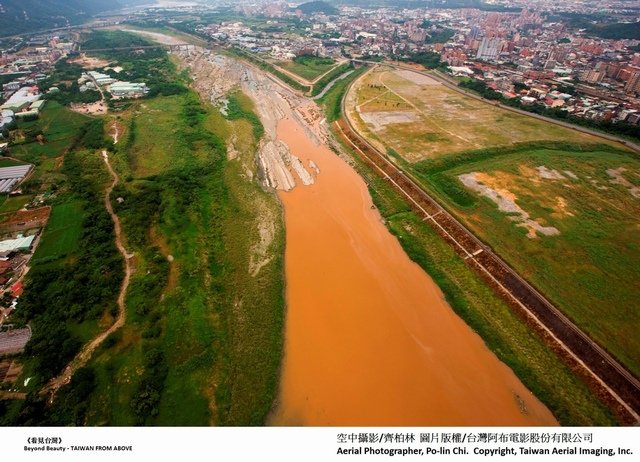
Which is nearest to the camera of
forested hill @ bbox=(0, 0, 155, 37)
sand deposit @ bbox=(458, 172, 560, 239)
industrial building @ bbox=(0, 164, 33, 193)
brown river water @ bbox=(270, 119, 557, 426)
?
brown river water @ bbox=(270, 119, 557, 426)

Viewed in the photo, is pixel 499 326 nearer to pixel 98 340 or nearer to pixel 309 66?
pixel 98 340

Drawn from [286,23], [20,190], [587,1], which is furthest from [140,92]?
[587,1]

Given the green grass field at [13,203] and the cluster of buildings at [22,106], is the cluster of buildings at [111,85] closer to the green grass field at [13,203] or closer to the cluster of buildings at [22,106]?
the cluster of buildings at [22,106]

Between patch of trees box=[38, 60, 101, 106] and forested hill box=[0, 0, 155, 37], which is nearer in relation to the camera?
patch of trees box=[38, 60, 101, 106]

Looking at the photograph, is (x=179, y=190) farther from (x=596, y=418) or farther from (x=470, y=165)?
(x=596, y=418)

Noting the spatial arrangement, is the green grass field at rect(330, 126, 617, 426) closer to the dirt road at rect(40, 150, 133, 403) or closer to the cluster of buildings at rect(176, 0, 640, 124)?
the dirt road at rect(40, 150, 133, 403)

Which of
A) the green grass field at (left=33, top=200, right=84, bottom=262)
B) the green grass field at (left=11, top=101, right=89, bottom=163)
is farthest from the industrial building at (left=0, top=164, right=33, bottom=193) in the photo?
the green grass field at (left=33, top=200, right=84, bottom=262)

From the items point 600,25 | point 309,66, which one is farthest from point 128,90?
point 600,25
